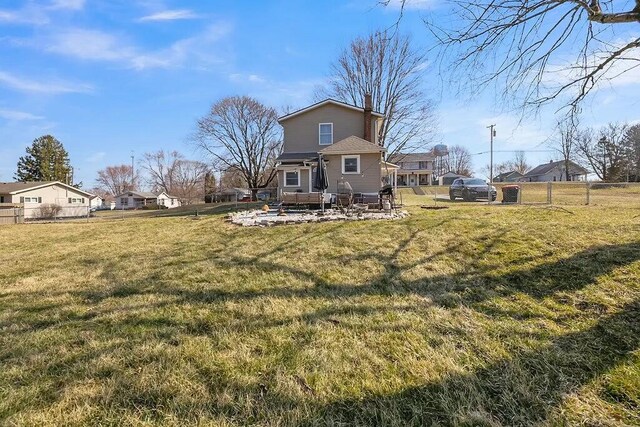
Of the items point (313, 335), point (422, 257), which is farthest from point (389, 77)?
point (313, 335)

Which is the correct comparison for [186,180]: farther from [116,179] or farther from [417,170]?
[417,170]

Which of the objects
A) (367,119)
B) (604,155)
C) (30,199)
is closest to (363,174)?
(367,119)

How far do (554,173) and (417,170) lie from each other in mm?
27689

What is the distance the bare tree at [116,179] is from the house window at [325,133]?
234ft

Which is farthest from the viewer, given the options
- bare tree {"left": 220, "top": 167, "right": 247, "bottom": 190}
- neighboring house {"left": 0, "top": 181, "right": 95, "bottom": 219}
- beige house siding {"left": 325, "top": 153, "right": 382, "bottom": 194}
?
bare tree {"left": 220, "top": 167, "right": 247, "bottom": 190}

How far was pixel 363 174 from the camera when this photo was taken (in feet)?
55.9

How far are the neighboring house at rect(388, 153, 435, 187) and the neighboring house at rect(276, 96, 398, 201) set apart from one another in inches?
1519

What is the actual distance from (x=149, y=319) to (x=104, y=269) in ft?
10.5

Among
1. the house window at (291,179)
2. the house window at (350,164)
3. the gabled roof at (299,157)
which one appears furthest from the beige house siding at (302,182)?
the house window at (350,164)

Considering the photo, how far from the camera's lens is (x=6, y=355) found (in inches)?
113

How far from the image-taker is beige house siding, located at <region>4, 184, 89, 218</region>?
109 feet

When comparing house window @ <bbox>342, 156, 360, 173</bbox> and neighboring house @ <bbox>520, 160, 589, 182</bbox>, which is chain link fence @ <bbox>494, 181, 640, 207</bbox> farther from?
neighboring house @ <bbox>520, 160, 589, 182</bbox>

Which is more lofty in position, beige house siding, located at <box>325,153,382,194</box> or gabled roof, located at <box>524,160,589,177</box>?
gabled roof, located at <box>524,160,589,177</box>

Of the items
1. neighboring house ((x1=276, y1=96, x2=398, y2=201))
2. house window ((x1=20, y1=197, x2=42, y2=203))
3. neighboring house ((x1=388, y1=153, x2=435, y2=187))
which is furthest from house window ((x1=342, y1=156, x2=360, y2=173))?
neighboring house ((x1=388, y1=153, x2=435, y2=187))
